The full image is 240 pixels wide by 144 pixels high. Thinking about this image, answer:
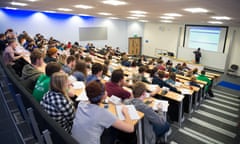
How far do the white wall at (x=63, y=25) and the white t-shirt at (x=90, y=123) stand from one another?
10.3 m

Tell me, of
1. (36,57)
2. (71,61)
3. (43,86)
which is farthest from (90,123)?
(71,61)

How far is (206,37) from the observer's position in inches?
446

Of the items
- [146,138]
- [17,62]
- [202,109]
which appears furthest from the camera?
[202,109]

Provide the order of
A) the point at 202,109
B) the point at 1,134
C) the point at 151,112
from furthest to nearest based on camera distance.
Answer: the point at 202,109 → the point at 151,112 → the point at 1,134

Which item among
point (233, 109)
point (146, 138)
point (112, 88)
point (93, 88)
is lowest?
point (233, 109)

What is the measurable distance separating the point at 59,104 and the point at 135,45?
45.5ft

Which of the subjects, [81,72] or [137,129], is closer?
[137,129]

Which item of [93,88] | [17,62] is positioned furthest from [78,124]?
[17,62]

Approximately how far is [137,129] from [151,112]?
35 centimetres

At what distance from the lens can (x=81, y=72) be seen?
3654 millimetres

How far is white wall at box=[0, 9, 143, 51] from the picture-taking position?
9.62 m

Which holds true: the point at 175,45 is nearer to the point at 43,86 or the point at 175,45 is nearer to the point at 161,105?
the point at 161,105

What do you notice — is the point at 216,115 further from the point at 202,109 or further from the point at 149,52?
the point at 149,52

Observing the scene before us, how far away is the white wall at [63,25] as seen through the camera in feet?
31.6
